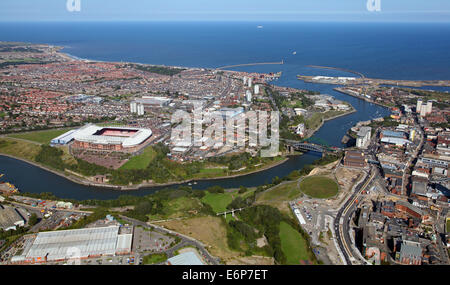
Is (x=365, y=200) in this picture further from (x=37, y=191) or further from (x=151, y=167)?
(x=37, y=191)

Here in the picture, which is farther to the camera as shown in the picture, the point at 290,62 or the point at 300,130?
the point at 290,62

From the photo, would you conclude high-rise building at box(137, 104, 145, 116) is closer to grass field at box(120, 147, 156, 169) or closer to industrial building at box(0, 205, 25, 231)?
grass field at box(120, 147, 156, 169)

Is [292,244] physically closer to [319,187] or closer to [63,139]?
[319,187]

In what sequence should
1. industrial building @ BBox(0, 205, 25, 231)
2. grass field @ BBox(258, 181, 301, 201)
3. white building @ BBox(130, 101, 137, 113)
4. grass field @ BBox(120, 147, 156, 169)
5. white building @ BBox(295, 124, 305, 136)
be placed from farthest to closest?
white building @ BBox(130, 101, 137, 113), white building @ BBox(295, 124, 305, 136), grass field @ BBox(120, 147, 156, 169), grass field @ BBox(258, 181, 301, 201), industrial building @ BBox(0, 205, 25, 231)

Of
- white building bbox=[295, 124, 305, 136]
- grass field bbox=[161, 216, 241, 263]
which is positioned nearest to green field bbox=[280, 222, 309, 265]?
grass field bbox=[161, 216, 241, 263]

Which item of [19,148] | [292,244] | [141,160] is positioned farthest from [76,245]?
[19,148]

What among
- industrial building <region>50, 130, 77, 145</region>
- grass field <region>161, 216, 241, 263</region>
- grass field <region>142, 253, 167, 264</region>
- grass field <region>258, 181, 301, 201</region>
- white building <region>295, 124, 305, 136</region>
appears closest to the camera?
grass field <region>142, 253, 167, 264</region>

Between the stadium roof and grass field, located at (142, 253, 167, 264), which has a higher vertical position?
the stadium roof
